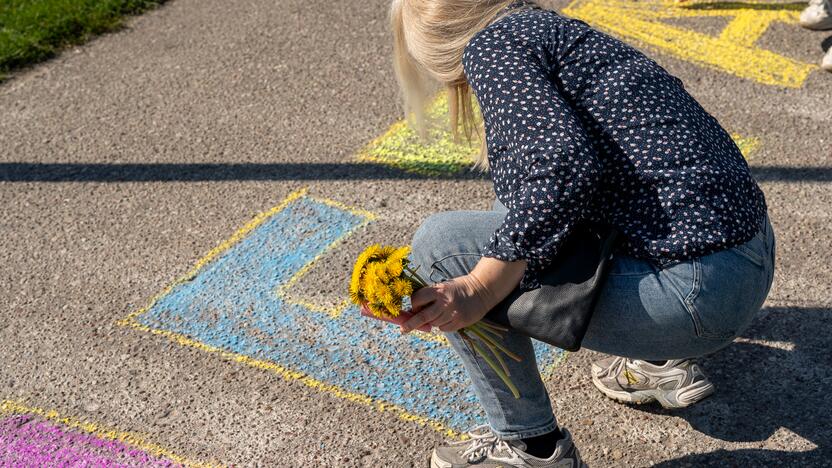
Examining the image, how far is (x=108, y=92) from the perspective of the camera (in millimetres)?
4969

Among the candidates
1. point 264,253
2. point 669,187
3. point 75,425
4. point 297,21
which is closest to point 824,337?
point 669,187

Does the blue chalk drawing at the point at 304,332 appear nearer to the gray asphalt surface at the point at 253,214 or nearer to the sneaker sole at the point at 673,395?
the gray asphalt surface at the point at 253,214

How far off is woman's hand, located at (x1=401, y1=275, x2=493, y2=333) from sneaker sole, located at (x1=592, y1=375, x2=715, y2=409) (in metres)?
0.88

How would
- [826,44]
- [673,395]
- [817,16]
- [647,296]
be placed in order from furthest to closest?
[817,16], [826,44], [673,395], [647,296]

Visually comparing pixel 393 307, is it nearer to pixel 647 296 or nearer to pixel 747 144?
pixel 647 296

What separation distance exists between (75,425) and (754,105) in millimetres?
3296

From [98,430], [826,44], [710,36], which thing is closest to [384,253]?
[98,430]

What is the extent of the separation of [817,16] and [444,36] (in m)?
3.39

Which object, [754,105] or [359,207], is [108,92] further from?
[754,105]

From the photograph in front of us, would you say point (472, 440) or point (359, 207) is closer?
point (472, 440)

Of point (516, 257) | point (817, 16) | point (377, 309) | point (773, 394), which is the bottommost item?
point (773, 394)

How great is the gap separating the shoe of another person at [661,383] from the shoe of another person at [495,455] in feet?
1.15

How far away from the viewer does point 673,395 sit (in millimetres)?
2812

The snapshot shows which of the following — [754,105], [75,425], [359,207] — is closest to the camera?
[75,425]
